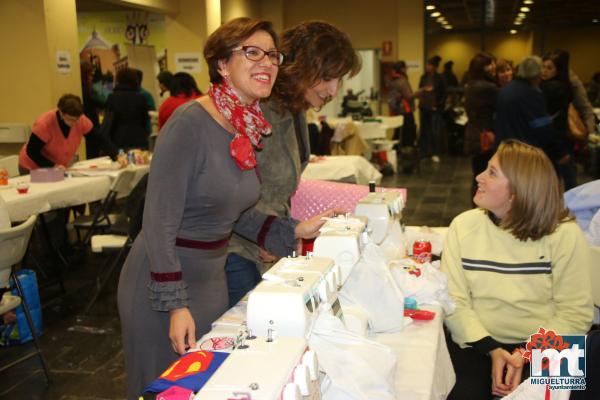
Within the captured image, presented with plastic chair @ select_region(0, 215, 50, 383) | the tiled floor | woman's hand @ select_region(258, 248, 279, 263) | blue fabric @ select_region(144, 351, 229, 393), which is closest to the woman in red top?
the tiled floor

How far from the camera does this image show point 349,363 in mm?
1334

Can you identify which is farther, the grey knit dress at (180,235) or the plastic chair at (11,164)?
the plastic chair at (11,164)

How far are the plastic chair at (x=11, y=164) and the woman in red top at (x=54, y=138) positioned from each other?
4.4 inches

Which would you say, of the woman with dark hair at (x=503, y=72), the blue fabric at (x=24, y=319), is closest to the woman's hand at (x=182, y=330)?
the blue fabric at (x=24, y=319)

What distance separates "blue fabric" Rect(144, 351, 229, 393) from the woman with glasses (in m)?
0.42

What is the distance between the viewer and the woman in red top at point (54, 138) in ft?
17.3

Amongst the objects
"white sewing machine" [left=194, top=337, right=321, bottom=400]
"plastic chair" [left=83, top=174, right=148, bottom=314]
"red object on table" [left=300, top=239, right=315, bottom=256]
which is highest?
"white sewing machine" [left=194, top=337, right=321, bottom=400]

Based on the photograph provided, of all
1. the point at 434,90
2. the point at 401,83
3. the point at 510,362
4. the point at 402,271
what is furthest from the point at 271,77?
the point at 434,90

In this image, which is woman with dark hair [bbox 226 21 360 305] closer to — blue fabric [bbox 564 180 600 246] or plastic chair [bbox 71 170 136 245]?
blue fabric [bbox 564 180 600 246]

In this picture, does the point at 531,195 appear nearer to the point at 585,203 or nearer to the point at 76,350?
the point at 585,203

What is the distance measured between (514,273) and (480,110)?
3.75 metres

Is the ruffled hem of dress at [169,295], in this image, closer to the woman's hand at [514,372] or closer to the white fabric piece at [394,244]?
the white fabric piece at [394,244]

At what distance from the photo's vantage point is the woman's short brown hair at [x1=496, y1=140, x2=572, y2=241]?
2.07 metres

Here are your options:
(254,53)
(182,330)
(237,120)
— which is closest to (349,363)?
(182,330)
